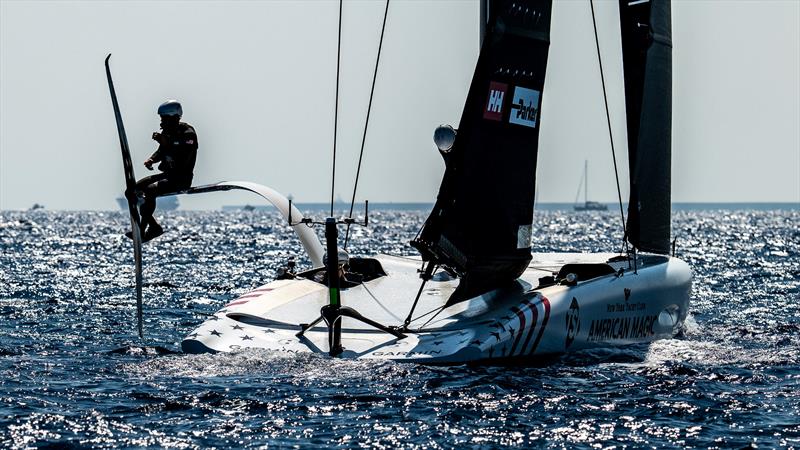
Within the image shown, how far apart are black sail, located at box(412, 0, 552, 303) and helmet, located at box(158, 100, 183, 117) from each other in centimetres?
250

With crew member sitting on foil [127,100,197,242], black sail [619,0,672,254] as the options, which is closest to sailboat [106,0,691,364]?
crew member sitting on foil [127,100,197,242]

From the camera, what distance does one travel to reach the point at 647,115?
13117 mm

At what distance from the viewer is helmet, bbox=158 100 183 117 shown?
10.6 metres

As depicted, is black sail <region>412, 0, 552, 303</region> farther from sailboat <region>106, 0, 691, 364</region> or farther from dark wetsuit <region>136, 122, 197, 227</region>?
dark wetsuit <region>136, 122, 197, 227</region>

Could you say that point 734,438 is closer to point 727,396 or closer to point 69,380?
point 727,396

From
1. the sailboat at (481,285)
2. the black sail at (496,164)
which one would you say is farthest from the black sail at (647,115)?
the black sail at (496,164)

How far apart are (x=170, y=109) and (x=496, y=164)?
305 cm

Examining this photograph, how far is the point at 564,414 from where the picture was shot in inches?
323

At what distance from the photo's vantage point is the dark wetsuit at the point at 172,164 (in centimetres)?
1072

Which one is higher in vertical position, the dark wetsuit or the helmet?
the helmet

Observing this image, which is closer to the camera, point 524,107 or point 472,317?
point 472,317

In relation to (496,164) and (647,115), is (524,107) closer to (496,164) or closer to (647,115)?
(496,164)

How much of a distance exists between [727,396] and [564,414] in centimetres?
161

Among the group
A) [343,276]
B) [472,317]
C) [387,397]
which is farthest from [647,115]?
[387,397]
